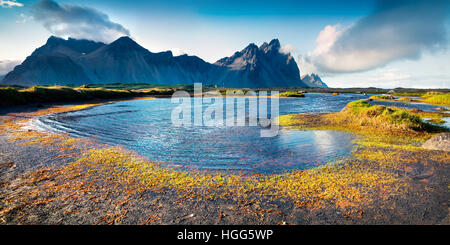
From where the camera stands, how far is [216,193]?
8.12m

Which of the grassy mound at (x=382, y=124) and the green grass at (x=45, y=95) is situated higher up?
the green grass at (x=45, y=95)

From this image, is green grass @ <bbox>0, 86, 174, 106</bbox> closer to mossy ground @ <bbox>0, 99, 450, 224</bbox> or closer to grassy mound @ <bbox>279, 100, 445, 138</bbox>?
mossy ground @ <bbox>0, 99, 450, 224</bbox>

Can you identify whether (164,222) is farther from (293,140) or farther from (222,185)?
(293,140)

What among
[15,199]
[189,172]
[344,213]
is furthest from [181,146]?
[344,213]

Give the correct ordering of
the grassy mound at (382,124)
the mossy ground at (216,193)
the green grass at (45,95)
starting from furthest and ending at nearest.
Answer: the green grass at (45,95) < the grassy mound at (382,124) < the mossy ground at (216,193)

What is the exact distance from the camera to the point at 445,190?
8.05 m

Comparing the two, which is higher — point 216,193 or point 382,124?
point 382,124

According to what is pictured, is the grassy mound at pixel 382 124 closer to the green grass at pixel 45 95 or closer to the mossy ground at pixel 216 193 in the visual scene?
the mossy ground at pixel 216 193

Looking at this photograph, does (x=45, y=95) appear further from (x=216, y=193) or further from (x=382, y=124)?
(x=382, y=124)

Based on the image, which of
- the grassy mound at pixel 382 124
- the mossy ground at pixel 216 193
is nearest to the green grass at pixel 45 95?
the mossy ground at pixel 216 193

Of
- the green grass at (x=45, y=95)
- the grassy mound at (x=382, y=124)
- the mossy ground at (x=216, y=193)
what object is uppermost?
the green grass at (x=45, y=95)

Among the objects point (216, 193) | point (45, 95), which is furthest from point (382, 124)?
point (45, 95)

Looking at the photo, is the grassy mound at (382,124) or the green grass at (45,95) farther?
the green grass at (45,95)

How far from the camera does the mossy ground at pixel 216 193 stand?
6.38 metres
